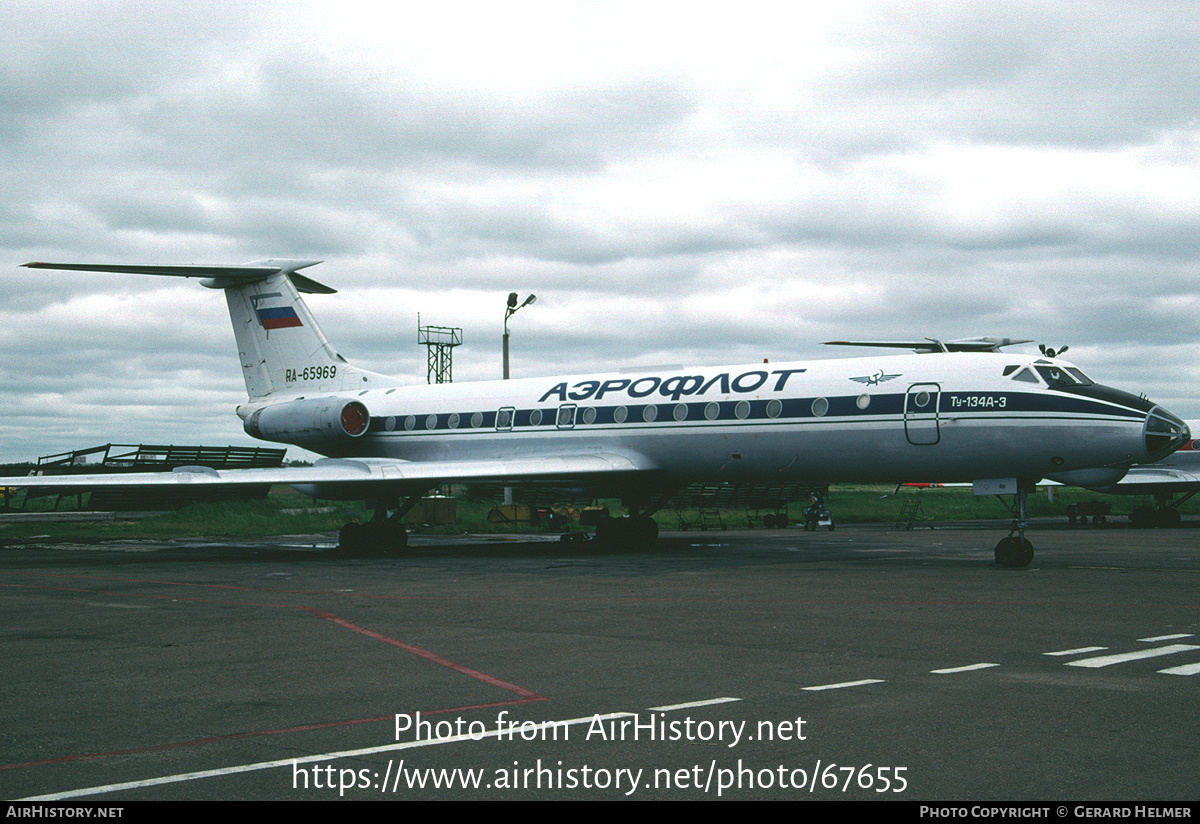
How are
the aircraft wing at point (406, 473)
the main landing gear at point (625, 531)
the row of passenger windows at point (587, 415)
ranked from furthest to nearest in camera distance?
the main landing gear at point (625, 531) < the aircraft wing at point (406, 473) < the row of passenger windows at point (587, 415)

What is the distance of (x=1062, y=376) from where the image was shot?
17281mm

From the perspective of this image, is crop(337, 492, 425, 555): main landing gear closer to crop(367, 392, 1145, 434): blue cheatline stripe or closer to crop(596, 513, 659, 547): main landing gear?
crop(367, 392, 1145, 434): blue cheatline stripe

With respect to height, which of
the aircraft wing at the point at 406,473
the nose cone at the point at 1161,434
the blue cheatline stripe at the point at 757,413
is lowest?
the aircraft wing at the point at 406,473

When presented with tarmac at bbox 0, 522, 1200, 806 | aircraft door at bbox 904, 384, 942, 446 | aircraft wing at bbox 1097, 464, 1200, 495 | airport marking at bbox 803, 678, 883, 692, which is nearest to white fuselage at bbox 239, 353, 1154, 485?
aircraft door at bbox 904, 384, 942, 446

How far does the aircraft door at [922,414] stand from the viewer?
17906 millimetres

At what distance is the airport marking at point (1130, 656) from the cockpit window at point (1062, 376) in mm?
9128

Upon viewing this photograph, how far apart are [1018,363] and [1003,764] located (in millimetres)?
13693

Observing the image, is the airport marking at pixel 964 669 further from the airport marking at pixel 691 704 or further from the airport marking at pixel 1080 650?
the airport marking at pixel 691 704

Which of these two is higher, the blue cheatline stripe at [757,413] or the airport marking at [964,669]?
the blue cheatline stripe at [757,413]

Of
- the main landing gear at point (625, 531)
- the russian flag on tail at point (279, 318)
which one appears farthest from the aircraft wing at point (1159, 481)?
the russian flag on tail at point (279, 318)

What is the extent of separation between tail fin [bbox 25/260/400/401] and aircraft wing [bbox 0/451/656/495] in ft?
19.1

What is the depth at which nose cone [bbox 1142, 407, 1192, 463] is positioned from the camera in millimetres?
16266

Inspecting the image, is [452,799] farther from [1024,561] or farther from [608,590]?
[1024,561]

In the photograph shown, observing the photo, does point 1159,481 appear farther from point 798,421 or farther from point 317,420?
point 317,420
